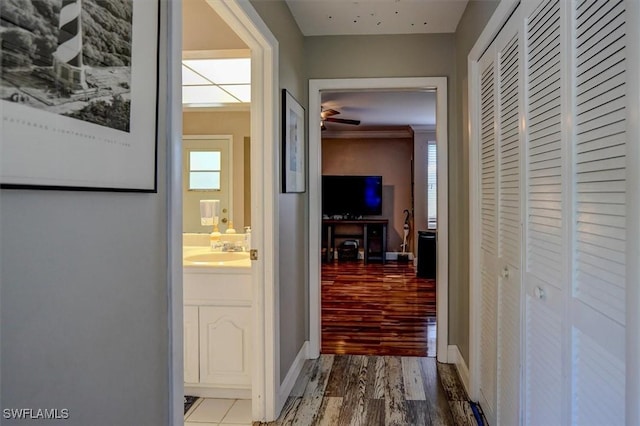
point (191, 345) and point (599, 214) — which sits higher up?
point (599, 214)

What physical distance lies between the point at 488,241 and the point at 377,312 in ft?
8.32

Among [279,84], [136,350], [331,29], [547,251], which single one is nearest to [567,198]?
[547,251]

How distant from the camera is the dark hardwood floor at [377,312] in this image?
11.5 ft

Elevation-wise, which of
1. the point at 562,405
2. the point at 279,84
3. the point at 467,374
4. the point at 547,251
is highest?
the point at 279,84

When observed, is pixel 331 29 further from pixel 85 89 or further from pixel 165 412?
pixel 165 412

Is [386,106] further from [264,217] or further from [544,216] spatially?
[544,216]

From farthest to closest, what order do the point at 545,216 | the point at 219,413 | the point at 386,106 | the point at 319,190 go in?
1. the point at 386,106
2. the point at 319,190
3. the point at 219,413
4. the point at 545,216

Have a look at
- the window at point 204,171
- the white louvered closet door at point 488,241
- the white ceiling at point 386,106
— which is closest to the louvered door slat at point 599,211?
the white louvered closet door at point 488,241

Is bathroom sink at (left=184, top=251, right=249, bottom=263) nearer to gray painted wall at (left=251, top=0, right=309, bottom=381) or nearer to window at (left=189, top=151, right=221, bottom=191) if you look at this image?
gray painted wall at (left=251, top=0, right=309, bottom=381)

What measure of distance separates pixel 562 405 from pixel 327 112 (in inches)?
193

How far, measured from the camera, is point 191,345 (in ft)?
8.23

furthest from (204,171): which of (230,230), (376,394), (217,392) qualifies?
(376,394)

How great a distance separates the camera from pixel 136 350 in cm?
108
